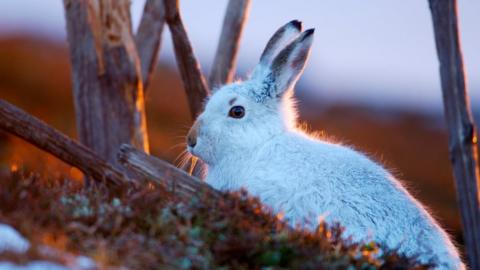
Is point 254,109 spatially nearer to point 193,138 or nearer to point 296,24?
point 193,138

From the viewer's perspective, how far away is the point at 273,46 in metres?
7.37

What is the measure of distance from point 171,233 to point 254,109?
2.58m

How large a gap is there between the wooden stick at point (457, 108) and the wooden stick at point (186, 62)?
2971mm

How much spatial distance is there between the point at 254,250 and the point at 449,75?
11.8 ft

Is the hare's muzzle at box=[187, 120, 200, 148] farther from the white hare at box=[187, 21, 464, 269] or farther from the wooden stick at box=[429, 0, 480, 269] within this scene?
the wooden stick at box=[429, 0, 480, 269]

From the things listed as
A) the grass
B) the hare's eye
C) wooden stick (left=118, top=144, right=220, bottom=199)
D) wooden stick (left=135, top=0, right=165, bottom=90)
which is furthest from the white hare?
wooden stick (left=135, top=0, right=165, bottom=90)

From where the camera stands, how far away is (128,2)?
8523mm

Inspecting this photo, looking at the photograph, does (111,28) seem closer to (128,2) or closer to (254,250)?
(128,2)

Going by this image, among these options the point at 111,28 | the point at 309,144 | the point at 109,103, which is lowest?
the point at 309,144

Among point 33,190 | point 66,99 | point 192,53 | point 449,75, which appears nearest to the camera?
point 33,190

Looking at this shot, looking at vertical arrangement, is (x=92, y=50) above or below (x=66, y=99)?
below

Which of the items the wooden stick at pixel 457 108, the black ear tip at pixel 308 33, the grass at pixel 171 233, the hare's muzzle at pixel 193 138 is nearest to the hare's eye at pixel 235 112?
the hare's muzzle at pixel 193 138

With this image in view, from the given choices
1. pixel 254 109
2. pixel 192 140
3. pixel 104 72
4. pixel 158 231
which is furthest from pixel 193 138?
pixel 158 231

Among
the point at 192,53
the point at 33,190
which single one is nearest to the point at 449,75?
the point at 192,53
